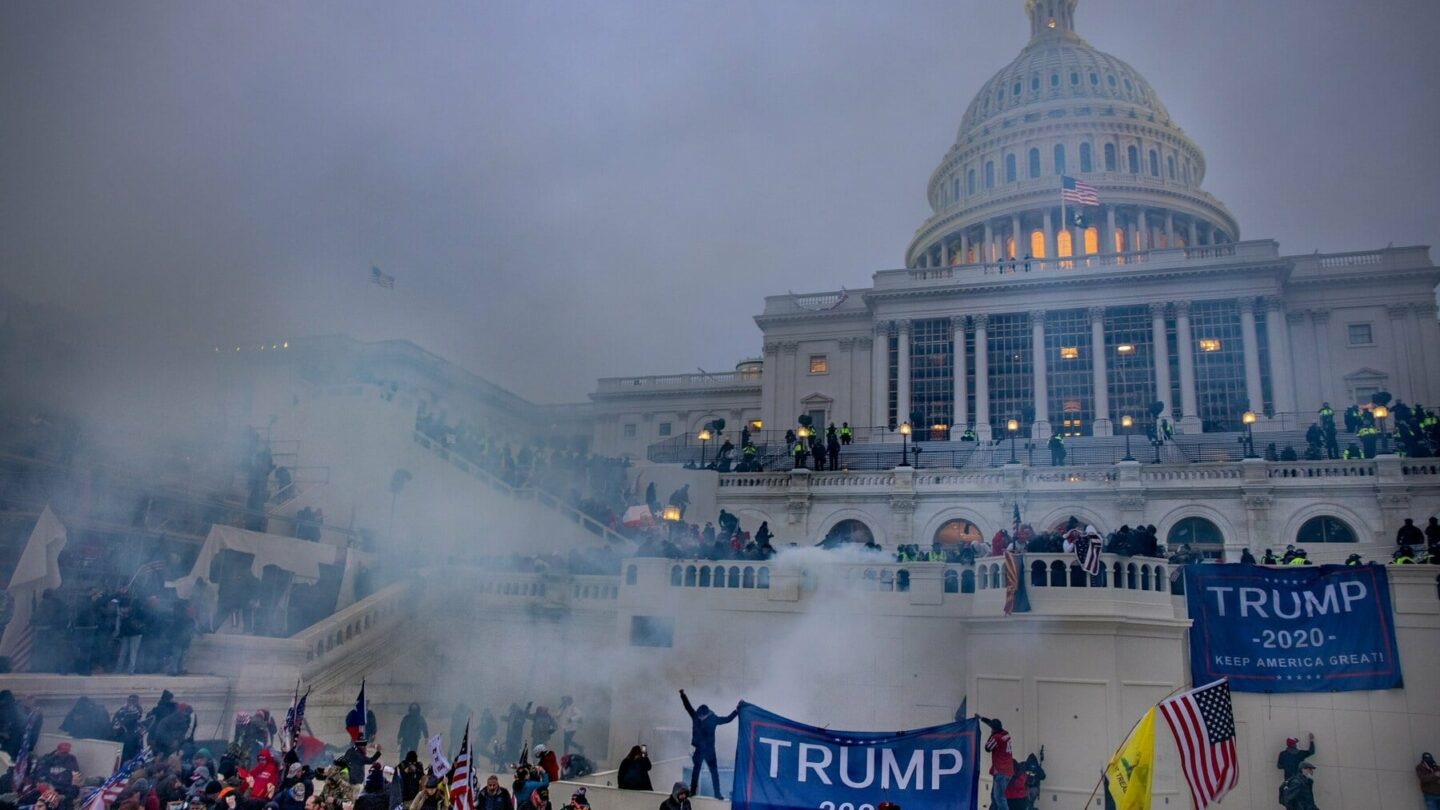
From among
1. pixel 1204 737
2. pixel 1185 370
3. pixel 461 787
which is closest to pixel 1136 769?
pixel 1204 737

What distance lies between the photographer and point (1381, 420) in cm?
4288

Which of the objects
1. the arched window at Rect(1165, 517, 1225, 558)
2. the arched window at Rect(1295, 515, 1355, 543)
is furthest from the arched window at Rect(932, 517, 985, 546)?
the arched window at Rect(1295, 515, 1355, 543)

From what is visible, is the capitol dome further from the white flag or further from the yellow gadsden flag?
the white flag

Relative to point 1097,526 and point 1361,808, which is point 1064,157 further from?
point 1361,808

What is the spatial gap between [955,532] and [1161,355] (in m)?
17.3

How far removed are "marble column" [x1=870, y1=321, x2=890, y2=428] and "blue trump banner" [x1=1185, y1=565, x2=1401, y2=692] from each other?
33530mm

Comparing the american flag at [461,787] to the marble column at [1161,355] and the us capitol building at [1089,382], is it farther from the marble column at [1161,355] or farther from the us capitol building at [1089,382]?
the marble column at [1161,355]

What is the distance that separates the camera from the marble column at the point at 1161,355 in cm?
4834

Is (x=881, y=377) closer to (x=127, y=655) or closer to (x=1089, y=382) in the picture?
(x=1089, y=382)

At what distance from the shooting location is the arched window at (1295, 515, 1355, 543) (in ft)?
110

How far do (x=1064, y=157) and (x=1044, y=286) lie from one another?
→ 2884 centimetres

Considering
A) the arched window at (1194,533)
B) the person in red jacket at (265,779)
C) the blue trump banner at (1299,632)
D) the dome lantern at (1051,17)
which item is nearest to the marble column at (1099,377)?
the arched window at (1194,533)

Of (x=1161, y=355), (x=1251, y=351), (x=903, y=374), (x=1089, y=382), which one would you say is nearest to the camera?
(x=1251, y=351)

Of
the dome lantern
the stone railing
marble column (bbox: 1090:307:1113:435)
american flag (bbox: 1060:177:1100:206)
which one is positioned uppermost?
the dome lantern
